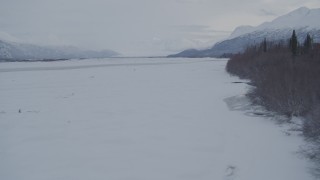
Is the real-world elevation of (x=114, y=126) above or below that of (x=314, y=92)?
below

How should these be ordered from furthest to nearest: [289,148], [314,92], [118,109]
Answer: [118,109], [314,92], [289,148]

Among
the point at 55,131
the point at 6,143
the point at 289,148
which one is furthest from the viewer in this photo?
the point at 55,131

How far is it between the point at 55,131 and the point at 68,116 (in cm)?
285

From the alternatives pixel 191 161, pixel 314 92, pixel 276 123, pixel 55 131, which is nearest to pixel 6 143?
pixel 55 131

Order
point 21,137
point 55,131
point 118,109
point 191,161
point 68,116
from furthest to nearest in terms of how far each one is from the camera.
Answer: point 118,109 → point 68,116 → point 55,131 → point 21,137 → point 191,161

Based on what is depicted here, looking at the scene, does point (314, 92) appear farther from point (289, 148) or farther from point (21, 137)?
point (21, 137)

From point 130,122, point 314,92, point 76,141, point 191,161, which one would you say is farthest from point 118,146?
point 314,92

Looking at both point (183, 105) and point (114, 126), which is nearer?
point (114, 126)

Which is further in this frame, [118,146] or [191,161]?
[118,146]

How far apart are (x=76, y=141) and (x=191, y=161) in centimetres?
377

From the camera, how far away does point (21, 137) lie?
1124 cm

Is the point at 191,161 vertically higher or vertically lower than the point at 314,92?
lower

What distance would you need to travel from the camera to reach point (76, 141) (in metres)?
10.6

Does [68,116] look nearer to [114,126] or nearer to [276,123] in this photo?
[114,126]
